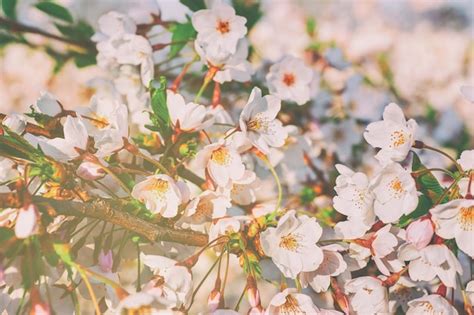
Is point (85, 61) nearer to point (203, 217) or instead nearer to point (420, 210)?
point (203, 217)

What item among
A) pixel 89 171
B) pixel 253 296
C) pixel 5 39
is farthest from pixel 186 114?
pixel 5 39

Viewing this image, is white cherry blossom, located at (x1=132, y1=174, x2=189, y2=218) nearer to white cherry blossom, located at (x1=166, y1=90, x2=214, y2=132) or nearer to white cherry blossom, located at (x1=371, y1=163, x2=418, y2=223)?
white cherry blossom, located at (x1=166, y1=90, x2=214, y2=132)

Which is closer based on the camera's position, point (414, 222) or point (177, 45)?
point (414, 222)

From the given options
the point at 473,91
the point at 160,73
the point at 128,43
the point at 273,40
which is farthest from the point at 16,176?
the point at 273,40

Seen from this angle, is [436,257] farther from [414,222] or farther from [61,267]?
[61,267]

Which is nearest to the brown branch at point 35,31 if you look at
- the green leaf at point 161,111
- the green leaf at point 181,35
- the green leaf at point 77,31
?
the green leaf at point 77,31

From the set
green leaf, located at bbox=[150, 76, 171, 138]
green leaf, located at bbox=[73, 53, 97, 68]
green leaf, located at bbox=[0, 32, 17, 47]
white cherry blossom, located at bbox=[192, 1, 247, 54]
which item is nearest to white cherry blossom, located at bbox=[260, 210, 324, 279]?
green leaf, located at bbox=[150, 76, 171, 138]
